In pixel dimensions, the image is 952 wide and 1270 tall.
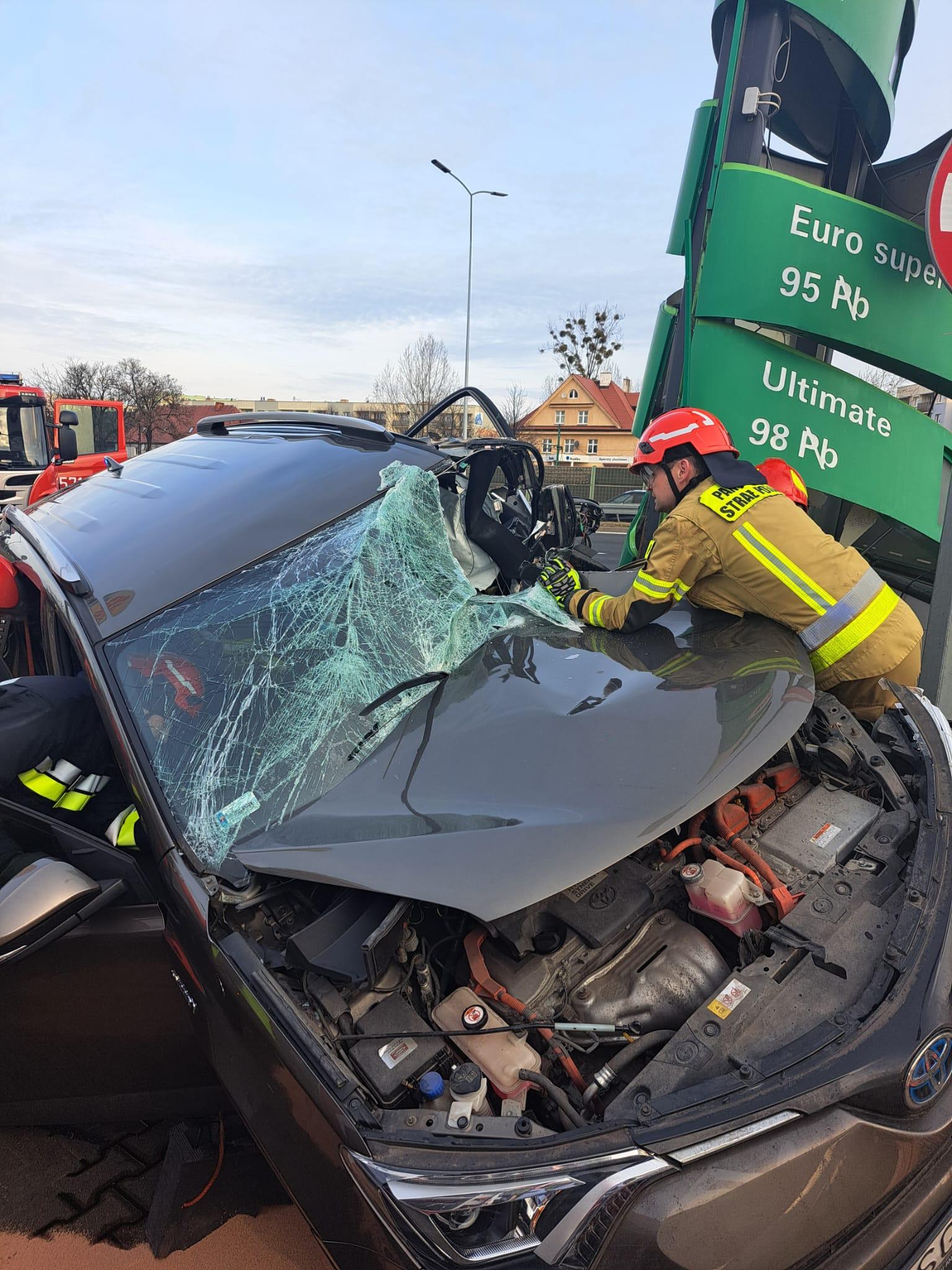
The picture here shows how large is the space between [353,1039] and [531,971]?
45cm

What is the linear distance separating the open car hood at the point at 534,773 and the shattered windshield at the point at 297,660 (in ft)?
0.30

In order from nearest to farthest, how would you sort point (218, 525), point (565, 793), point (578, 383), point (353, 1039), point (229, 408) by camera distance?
point (353, 1039), point (565, 793), point (218, 525), point (229, 408), point (578, 383)

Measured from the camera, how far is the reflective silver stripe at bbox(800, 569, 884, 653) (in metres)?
2.76

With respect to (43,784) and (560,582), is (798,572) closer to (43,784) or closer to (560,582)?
(560,582)

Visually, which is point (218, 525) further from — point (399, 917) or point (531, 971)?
point (531, 971)

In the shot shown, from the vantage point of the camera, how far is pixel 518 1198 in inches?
48.9

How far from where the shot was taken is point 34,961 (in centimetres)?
173

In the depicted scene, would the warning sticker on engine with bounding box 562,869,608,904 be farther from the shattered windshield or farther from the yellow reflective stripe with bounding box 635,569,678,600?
the yellow reflective stripe with bounding box 635,569,678,600

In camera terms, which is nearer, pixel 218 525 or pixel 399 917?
pixel 399 917

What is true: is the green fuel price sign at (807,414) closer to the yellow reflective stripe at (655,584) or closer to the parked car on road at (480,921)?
the yellow reflective stripe at (655,584)

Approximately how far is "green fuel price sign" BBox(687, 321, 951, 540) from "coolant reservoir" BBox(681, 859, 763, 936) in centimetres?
342

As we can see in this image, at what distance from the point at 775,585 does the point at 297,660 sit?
172 cm

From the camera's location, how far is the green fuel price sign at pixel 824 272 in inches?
176

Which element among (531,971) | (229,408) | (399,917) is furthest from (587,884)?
(229,408)
